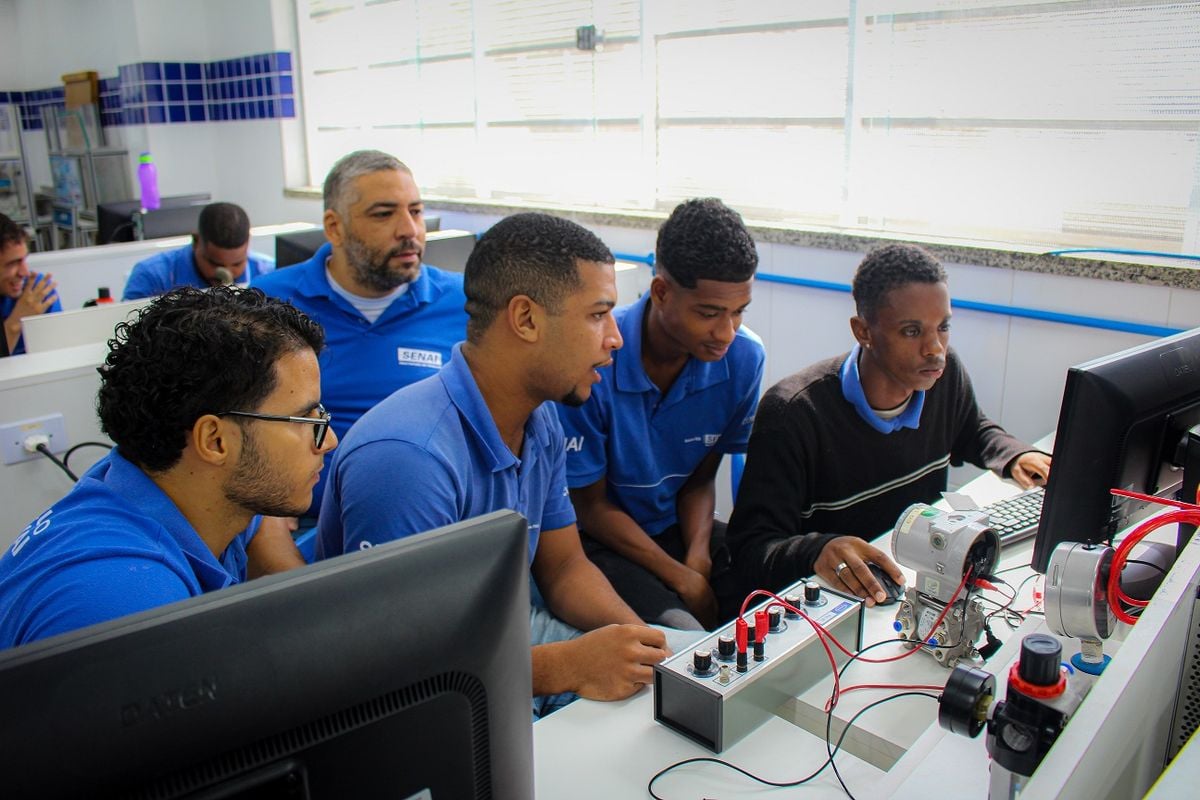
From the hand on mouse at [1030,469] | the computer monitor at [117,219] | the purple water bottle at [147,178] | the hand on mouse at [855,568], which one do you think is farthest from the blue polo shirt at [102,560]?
the purple water bottle at [147,178]

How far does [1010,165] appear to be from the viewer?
240 centimetres

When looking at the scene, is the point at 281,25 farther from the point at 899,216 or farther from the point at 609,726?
the point at 609,726

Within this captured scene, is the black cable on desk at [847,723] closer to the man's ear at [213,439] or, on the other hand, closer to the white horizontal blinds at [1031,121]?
the man's ear at [213,439]

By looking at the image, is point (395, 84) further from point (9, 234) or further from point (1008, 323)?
point (1008, 323)

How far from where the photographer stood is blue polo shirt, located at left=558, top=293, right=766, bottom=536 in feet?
6.19

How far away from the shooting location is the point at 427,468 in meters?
1.24

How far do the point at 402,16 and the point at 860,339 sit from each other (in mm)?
3326

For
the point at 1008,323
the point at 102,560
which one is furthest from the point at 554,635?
the point at 1008,323

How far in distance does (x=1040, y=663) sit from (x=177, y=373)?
0.93m

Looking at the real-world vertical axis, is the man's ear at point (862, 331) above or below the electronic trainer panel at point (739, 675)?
above

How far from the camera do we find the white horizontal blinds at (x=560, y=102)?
3367 millimetres

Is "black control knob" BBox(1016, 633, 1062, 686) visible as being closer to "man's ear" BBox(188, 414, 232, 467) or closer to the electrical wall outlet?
"man's ear" BBox(188, 414, 232, 467)

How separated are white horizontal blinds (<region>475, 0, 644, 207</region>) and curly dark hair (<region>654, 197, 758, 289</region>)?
1.59 meters

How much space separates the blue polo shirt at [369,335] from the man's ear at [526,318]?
775 mm
